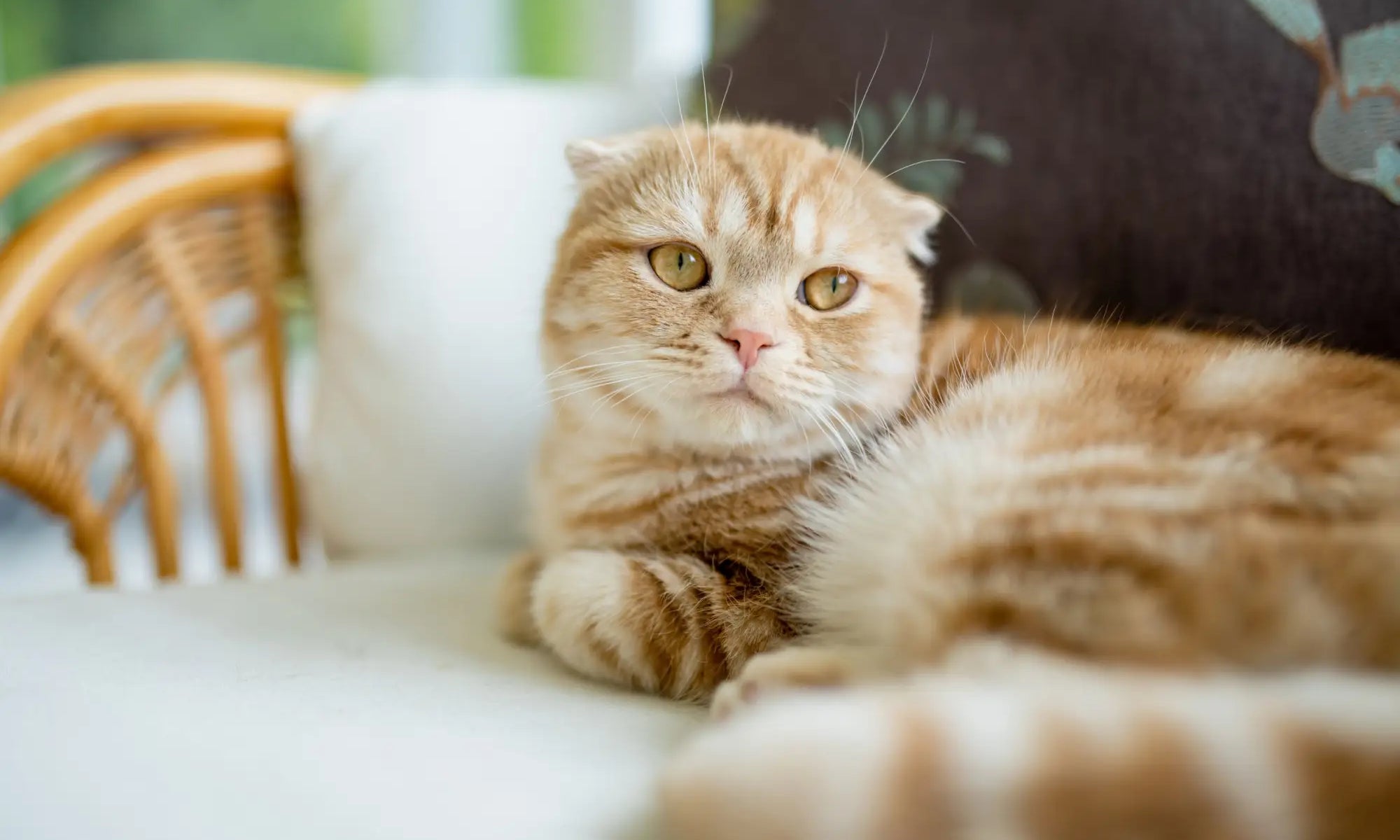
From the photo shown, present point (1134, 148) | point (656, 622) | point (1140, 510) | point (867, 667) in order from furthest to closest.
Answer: point (1134, 148) → point (656, 622) → point (867, 667) → point (1140, 510)

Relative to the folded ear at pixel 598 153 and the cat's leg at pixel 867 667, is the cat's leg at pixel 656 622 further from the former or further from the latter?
the folded ear at pixel 598 153

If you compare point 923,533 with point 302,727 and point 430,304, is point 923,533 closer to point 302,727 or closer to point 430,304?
point 302,727

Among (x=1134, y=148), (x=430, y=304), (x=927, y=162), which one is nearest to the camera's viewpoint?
(x=1134, y=148)

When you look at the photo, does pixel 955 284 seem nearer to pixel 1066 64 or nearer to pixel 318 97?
pixel 1066 64

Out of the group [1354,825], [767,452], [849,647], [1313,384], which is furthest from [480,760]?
[1313,384]

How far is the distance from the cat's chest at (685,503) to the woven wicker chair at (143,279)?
2.71 ft

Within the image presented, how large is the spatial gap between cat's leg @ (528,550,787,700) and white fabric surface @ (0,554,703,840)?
0.11 feet

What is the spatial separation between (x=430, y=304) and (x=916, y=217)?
0.81 metres

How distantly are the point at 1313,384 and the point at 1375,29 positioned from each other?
47 centimetres

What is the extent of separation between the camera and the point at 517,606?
1.17 metres

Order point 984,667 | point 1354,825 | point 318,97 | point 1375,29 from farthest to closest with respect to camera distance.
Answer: point 318,97, point 1375,29, point 984,667, point 1354,825

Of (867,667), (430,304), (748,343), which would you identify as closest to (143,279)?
(430,304)

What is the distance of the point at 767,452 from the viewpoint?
1.13m

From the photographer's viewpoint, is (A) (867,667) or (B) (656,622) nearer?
(A) (867,667)
